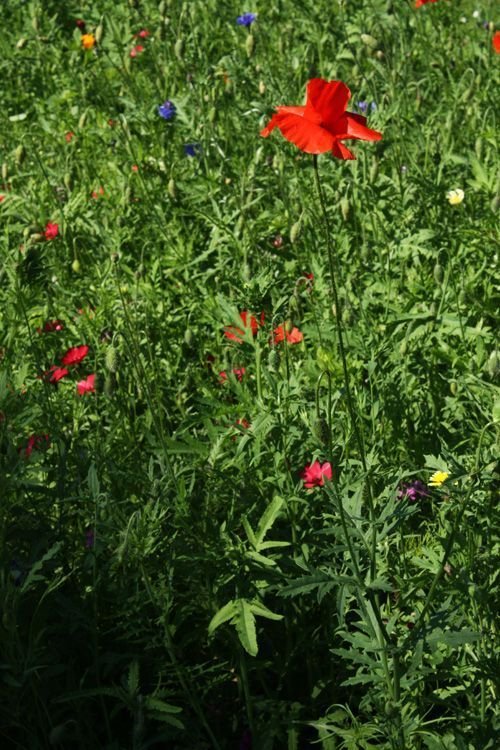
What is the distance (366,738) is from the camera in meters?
→ 1.98

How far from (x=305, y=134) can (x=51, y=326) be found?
1584mm

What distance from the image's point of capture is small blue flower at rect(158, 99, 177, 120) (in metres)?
3.88

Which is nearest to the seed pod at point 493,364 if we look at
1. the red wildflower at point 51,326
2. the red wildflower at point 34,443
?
the red wildflower at point 34,443

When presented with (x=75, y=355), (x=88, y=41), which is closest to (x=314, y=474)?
(x=75, y=355)

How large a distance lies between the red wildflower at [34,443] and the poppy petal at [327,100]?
1055 millimetres

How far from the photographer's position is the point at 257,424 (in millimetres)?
2141

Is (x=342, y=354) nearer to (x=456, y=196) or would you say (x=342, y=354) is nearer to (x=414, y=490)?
(x=414, y=490)

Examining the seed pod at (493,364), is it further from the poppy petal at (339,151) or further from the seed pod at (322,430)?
the poppy petal at (339,151)

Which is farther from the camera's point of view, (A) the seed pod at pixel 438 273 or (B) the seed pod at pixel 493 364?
(A) the seed pod at pixel 438 273

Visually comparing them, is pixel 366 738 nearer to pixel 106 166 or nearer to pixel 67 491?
pixel 67 491

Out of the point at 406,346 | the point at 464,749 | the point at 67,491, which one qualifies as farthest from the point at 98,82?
the point at 464,749

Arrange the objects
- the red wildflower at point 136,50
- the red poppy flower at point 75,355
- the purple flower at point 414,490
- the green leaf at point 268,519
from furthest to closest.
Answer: the red wildflower at point 136,50 → the red poppy flower at point 75,355 → the purple flower at point 414,490 → the green leaf at point 268,519

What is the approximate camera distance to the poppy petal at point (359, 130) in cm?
166

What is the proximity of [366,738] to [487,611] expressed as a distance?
349 mm
